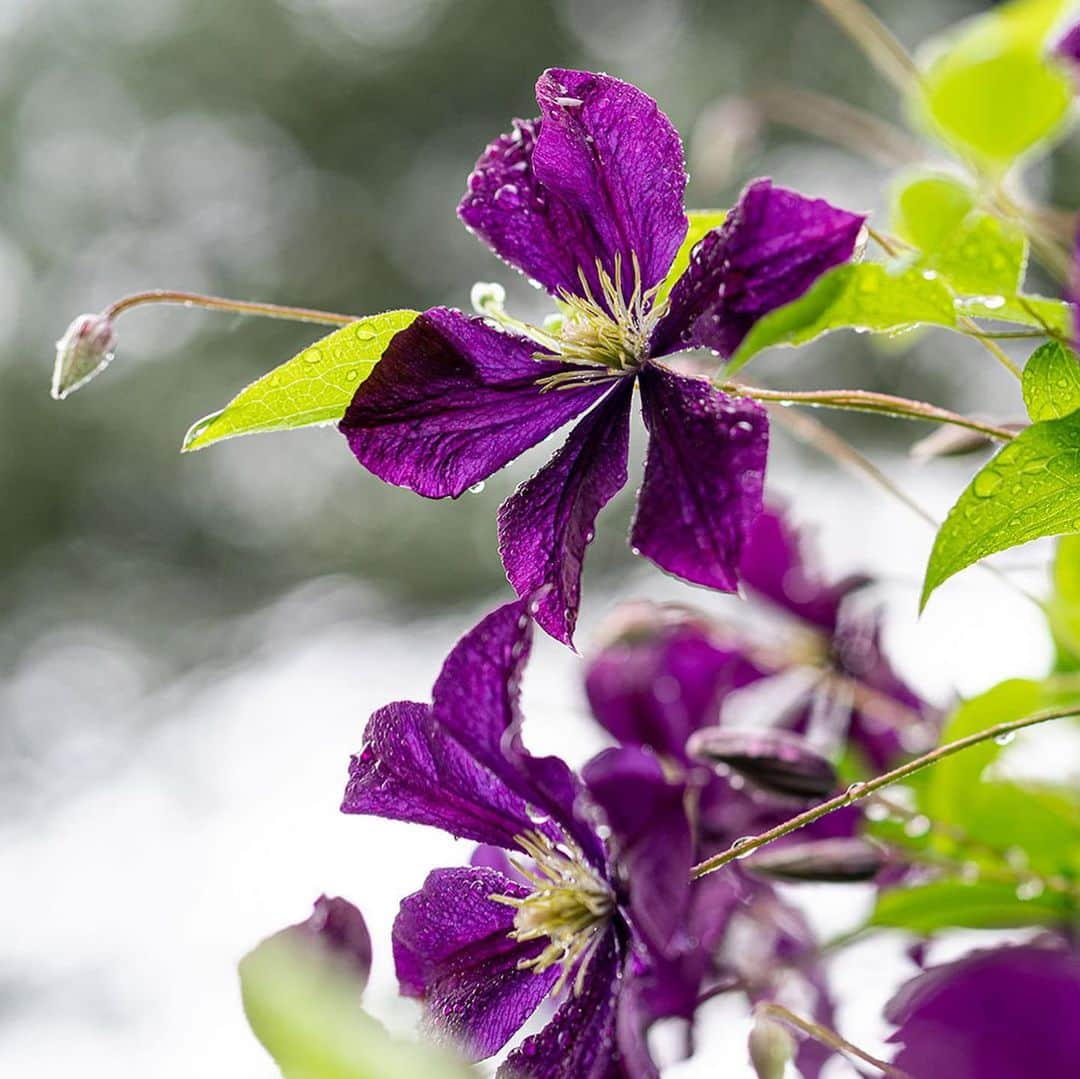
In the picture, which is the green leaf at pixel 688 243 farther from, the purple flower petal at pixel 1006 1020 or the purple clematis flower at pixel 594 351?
the purple flower petal at pixel 1006 1020

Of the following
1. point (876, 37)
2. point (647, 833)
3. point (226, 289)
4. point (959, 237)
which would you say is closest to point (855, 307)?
point (959, 237)

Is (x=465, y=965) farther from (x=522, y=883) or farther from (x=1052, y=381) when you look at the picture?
(x=1052, y=381)

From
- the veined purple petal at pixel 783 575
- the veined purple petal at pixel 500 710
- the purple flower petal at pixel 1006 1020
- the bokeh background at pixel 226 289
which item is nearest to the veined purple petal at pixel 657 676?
the veined purple petal at pixel 783 575

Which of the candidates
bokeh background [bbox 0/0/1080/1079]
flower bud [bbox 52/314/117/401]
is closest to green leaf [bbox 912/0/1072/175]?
flower bud [bbox 52/314/117/401]

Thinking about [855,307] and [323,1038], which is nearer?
[323,1038]

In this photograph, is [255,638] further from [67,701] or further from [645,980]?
[645,980]

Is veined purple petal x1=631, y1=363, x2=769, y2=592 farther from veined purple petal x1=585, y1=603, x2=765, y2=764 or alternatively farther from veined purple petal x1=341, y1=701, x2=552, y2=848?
veined purple petal x1=585, y1=603, x2=765, y2=764

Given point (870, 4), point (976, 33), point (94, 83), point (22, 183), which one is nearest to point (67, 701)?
point (22, 183)
